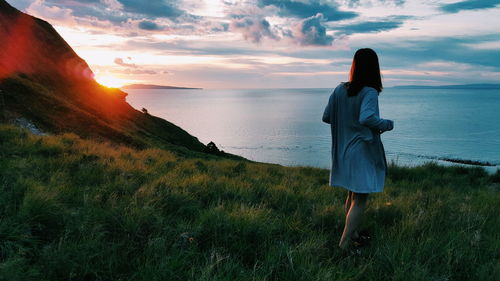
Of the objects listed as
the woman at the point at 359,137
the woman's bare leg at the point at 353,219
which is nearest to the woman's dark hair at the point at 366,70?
the woman at the point at 359,137

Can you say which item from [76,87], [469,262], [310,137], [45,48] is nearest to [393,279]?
[469,262]

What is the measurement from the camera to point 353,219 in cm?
413

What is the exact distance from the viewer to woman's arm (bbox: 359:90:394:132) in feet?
12.8

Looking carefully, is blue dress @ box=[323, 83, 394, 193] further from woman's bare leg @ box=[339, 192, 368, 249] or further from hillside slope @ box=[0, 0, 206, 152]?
hillside slope @ box=[0, 0, 206, 152]

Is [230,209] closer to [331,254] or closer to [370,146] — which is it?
[331,254]

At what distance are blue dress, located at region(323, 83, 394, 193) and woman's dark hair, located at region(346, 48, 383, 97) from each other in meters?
0.09

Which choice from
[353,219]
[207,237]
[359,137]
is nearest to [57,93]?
[207,237]

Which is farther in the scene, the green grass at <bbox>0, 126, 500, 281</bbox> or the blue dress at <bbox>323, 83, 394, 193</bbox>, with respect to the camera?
the blue dress at <bbox>323, 83, 394, 193</bbox>

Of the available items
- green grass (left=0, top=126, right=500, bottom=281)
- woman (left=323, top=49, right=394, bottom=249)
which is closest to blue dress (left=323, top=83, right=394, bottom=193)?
woman (left=323, top=49, right=394, bottom=249)

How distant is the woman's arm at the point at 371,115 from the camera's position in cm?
391

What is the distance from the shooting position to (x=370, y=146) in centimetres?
424

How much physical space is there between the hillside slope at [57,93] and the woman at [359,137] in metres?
20.9

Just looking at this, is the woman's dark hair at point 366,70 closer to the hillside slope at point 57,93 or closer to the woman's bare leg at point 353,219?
the woman's bare leg at point 353,219

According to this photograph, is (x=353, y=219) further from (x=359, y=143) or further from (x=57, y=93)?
(x=57, y=93)
